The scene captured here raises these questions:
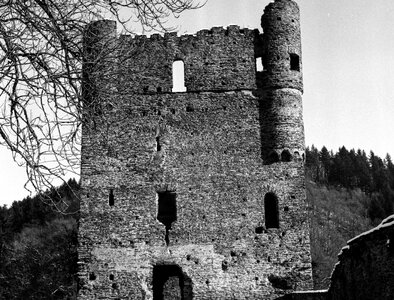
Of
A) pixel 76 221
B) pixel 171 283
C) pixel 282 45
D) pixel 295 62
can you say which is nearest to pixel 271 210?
pixel 295 62

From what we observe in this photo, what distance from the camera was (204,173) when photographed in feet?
57.9

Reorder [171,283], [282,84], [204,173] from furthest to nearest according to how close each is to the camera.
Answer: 1. [171,283]
2. [282,84]
3. [204,173]

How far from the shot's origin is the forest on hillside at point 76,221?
3625cm

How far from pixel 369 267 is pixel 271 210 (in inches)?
271

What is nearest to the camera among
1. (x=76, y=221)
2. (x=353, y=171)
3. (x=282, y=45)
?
(x=282, y=45)

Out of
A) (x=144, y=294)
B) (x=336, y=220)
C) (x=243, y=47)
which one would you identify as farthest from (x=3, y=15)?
(x=336, y=220)

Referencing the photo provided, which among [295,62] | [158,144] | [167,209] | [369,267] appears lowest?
[369,267]

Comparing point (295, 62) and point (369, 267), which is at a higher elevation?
point (295, 62)

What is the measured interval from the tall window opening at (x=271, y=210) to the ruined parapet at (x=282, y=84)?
3.16 ft

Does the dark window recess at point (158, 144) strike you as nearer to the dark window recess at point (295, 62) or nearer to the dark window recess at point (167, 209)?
the dark window recess at point (167, 209)

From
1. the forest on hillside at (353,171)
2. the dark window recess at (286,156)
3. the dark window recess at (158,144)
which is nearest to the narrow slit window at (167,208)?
the dark window recess at (158,144)

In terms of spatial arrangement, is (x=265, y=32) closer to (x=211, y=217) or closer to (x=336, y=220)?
(x=211, y=217)

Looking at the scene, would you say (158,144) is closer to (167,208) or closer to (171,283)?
(167,208)

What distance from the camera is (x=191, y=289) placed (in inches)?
657
